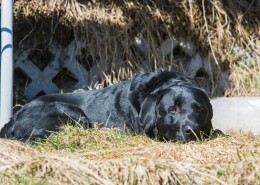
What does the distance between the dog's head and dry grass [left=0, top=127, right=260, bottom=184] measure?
349 millimetres

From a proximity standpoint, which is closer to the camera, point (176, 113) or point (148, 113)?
point (176, 113)

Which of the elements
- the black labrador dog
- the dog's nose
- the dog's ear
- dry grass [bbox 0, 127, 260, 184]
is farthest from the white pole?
the dog's nose

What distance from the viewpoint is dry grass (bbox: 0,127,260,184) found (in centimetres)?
352

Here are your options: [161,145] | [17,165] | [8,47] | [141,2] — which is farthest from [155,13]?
[17,165]

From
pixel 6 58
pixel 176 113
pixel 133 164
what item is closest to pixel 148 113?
pixel 176 113

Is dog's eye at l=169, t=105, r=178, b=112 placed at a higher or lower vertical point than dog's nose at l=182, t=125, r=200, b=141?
higher

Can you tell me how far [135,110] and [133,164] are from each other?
5.72 ft

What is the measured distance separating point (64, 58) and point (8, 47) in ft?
5.45

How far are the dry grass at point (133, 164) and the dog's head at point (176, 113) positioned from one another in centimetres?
35

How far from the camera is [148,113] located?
5188 millimetres

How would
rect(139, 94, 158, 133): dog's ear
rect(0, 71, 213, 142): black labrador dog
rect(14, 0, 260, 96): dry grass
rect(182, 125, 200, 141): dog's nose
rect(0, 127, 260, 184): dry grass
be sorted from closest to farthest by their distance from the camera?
1. rect(0, 127, 260, 184): dry grass
2. rect(182, 125, 200, 141): dog's nose
3. rect(0, 71, 213, 142): black labrador dog
4. rect(139, 94, 158, 133): dog's ear
5. rect(14, 0, 260, 96): dry grass

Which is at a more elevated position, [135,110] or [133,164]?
[135,110]

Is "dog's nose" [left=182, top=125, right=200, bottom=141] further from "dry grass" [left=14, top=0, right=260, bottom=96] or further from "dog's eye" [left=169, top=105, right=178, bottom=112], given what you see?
"dry grass" [left=14, top=0, right=260, bottom=96]

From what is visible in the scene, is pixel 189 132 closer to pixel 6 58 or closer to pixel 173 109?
pixel 173 109
